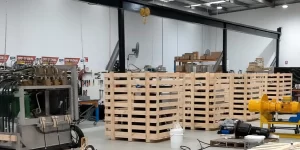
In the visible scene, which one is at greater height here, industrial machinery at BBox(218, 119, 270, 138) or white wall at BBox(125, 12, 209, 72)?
white wall at BBox(125, 12, 209, 72)

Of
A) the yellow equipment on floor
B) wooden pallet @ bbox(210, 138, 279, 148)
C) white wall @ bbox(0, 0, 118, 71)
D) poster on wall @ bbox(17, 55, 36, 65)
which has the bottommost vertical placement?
wooden pallet @ bbox(210, 138, 279, 148)

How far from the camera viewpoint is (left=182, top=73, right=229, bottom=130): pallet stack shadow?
9391mm

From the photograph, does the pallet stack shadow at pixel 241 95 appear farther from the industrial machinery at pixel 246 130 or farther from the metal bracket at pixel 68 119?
the metal bracket at pixel 68 119

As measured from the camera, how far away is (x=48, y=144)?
5906 millimetres

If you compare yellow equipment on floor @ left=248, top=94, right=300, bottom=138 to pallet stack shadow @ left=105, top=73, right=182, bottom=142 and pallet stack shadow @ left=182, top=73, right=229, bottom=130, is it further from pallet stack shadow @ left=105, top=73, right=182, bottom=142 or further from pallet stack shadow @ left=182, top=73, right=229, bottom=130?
pallet stack shadow @ left=105, top=73, right=182, bottom=142

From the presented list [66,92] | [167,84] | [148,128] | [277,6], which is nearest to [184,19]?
[167,84]

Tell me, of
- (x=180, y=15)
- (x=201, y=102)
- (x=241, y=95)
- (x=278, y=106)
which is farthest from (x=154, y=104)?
(x=241, y=95)

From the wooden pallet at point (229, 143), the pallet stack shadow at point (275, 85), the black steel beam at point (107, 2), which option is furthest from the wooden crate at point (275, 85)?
the black steel beam at point (107, 2)

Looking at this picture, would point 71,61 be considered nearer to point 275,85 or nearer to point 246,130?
point 246,130

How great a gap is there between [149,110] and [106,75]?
4.23 feet

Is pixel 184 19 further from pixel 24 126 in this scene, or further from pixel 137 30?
pixel 24 126

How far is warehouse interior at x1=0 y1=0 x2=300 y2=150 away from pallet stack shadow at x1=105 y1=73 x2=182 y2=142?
0.02 meters

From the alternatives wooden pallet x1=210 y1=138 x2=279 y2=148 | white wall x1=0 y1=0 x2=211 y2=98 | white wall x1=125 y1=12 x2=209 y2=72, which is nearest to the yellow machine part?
wooden pallet x1=210 y1=138 x2=279 y2=148

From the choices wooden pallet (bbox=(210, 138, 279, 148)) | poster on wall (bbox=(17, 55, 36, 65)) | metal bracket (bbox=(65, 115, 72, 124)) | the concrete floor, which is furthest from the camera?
poster on wall (bbox=(17, 55, 36, 65))
